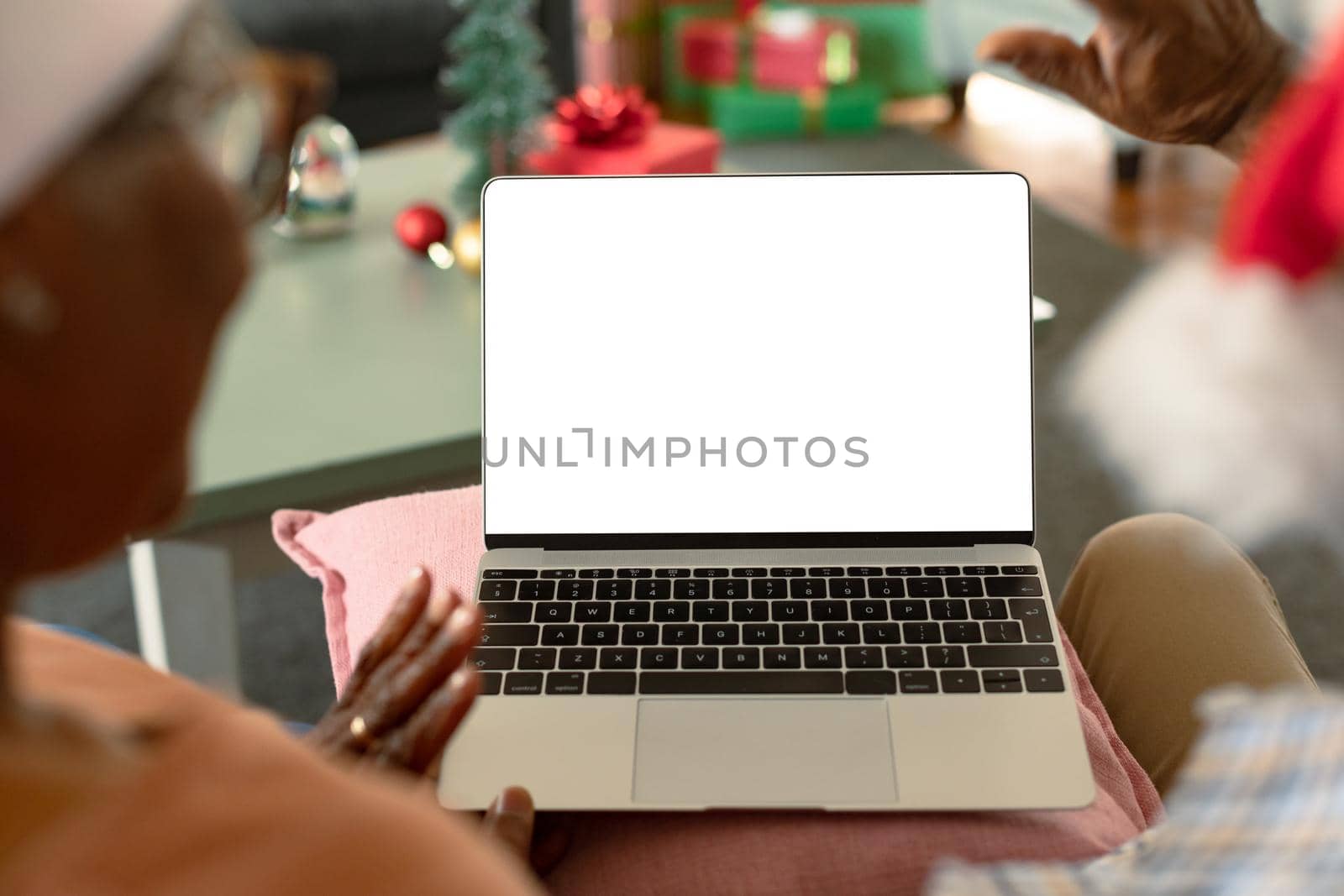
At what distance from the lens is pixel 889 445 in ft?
3.01

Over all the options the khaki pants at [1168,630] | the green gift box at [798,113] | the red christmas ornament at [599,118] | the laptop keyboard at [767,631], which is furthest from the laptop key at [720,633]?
the green gift box at [798,113]

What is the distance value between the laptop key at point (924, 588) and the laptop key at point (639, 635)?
7.1 inches

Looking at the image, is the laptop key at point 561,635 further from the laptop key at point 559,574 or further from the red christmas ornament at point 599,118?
the red christmas ornament at point 599,118

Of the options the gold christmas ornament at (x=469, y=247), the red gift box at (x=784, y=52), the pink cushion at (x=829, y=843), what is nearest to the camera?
the pink cushion at (x=829, y=843)

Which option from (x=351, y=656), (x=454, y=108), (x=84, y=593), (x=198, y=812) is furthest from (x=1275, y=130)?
(x=454, y=108)

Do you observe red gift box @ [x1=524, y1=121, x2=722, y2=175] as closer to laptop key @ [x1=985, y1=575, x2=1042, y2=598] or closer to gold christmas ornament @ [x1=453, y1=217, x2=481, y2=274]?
gold christmas ornament @ [x1=453, y1=217, x2=481, y2=274]

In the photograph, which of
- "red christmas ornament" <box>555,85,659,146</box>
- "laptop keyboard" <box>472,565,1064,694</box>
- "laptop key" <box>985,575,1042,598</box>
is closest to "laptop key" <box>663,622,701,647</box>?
"laptop keyboard" <box>472,565,1064,694</box>

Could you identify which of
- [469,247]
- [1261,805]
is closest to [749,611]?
[1261,805]

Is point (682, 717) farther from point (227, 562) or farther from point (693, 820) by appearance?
point (227, 562)

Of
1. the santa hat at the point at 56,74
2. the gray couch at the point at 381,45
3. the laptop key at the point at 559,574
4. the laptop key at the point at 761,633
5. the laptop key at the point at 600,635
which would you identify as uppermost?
the santa hat at the point at 56,74

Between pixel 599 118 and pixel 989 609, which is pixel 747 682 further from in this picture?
pixel 599 118

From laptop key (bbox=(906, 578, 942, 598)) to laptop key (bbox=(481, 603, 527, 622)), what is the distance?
0.26m

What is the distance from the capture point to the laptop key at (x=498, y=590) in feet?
2.93

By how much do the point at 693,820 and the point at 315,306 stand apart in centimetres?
110
